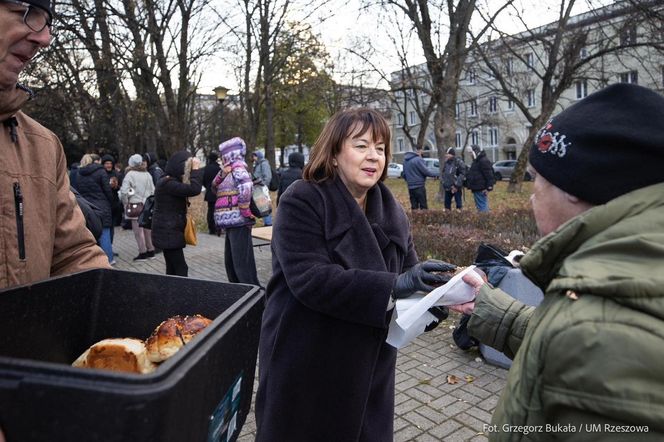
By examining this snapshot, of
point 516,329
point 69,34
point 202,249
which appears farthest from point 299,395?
point 69,34

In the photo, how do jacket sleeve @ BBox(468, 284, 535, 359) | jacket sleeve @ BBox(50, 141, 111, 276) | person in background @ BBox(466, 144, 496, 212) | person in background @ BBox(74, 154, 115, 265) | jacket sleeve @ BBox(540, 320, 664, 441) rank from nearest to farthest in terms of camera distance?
jacket sleeve @ BBox(540, 320, 664, 441)
jacket sleeve @ BBox(468, 284, 535, 359)
jacket sleeve @ BBox(50, 141, 111, 276)
person in background @ BBox(74, 154, 115, 265)
person in background @ BBox(466, 144, 496, 212)

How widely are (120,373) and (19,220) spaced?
1.01m

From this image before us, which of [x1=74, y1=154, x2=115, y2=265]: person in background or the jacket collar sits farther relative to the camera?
[x1=74, y1=154, x2=115, y2=265]: person in background

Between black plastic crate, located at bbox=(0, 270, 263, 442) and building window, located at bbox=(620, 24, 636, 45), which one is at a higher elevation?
building window, located at bbox=(620, 24, 636, 45)

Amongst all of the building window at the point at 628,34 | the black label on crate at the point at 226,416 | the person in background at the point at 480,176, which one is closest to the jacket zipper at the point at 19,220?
the black label on crate at the point at 226,416

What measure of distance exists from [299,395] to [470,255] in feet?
14.9

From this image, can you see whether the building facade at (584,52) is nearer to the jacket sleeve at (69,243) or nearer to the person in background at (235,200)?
the jacket sleeve at (69,243)

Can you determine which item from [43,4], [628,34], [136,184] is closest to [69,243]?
[43,4]

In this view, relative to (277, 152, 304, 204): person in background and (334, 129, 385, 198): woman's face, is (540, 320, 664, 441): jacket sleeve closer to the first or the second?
(334, 129, 385, 198): woman's face

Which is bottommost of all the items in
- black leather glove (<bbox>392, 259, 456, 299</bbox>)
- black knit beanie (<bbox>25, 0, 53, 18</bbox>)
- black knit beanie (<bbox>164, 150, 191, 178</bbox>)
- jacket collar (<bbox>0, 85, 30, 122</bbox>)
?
black leather glove (<bbox>392, 259, 456, 299</bbox>)

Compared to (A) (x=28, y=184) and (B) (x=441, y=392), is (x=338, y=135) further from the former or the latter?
(B) (x=441, y=392)

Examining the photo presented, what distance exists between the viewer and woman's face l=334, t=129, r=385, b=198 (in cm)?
224

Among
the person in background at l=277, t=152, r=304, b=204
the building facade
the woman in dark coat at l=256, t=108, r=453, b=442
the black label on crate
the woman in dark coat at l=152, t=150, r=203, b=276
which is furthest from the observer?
the building facade

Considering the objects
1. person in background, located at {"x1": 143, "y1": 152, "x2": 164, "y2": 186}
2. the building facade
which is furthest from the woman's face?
person in background, located at {"x1": 143, "y1": 152, "x2": 164, "y2": 186}
